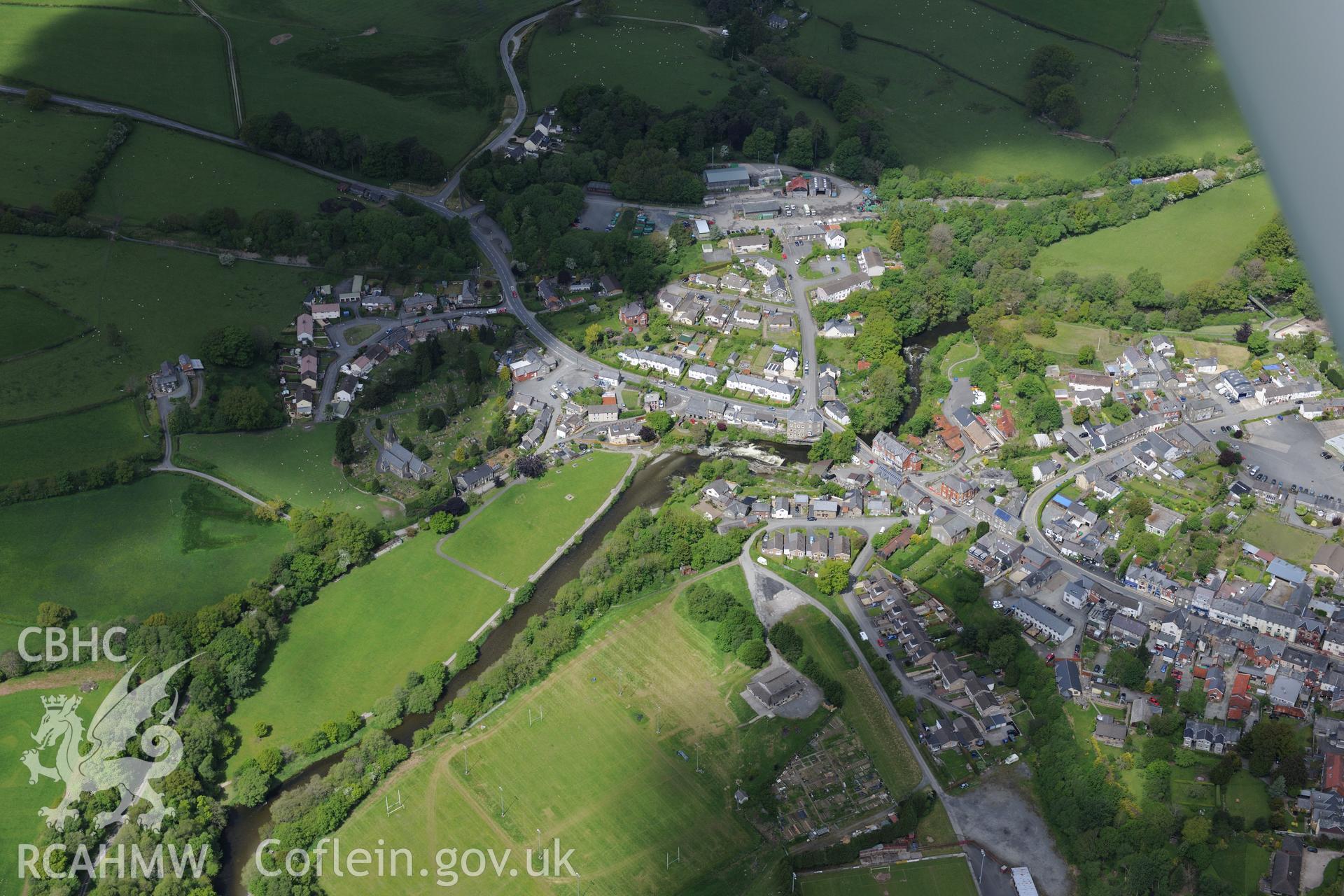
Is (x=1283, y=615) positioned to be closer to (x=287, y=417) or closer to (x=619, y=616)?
(x=619, y=616)

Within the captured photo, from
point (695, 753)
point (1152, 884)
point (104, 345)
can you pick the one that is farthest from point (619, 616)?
point (104, 345)

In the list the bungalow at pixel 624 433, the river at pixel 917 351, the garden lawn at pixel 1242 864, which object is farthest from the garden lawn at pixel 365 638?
the garden lawn at pixel 1242 864

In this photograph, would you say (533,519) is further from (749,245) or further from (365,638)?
(749,245)

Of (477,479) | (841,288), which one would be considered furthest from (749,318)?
(477,479)

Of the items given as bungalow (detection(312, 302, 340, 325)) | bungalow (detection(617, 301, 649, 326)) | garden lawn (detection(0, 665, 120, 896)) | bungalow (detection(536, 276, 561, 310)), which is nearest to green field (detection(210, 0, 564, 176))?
bungalow (detection(536, 276, 561, 310))

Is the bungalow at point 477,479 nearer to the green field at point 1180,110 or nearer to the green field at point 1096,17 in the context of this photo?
the green field at point 1180,110

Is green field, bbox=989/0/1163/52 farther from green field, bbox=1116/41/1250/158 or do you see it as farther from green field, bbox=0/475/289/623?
green field, bbox=0/475/289/623
